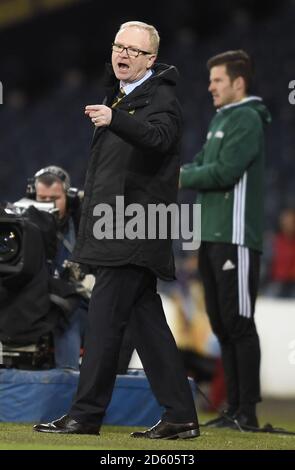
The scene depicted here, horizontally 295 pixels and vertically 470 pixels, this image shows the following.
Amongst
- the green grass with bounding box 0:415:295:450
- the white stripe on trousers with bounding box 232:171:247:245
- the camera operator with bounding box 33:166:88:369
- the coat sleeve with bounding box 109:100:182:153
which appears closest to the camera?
the green grass with bounding box 0:415:295:450

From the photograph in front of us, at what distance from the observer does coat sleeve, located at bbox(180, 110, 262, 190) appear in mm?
7348

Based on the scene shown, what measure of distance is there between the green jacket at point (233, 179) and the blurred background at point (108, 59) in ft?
17.0

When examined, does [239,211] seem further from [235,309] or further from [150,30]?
[150,30]

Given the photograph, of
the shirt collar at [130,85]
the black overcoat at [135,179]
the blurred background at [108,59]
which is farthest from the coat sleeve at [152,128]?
the blurred background at [108,59]

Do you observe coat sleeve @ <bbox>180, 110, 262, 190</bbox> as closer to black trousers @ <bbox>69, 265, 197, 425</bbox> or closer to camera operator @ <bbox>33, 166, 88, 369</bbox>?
camera operator @ <bbox>33, 166, 88, 369</bbox>

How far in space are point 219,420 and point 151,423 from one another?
0.42 m

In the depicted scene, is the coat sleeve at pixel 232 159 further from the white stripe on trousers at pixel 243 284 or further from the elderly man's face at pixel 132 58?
the elderly man's face at pixel 132 58

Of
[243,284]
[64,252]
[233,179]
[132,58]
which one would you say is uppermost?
[132,58]

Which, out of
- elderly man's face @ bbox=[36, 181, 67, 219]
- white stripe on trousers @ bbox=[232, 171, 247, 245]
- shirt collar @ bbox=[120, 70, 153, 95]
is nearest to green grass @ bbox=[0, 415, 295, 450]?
white stripe on trousers @ bbox=[232, 171, 247, 245]

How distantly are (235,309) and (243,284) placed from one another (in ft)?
0.50

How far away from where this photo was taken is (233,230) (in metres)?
7.34

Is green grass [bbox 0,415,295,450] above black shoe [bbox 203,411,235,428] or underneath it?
above

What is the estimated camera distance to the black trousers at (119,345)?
573 centimetres

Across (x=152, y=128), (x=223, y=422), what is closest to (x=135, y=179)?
(x=152, y=128)
